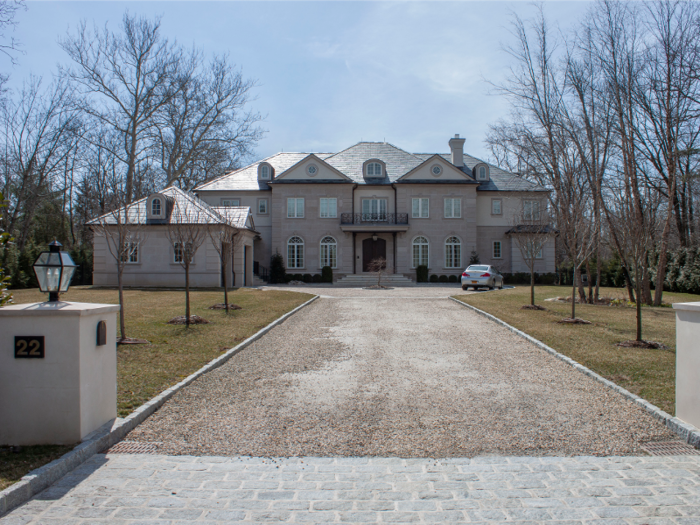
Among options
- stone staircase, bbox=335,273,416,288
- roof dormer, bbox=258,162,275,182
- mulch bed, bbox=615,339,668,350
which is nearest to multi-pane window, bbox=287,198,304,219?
roof dormer, bbox=258,162,275,182

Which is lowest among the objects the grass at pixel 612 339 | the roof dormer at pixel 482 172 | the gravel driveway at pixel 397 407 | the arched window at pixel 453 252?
the gravel driveway at pixel 397 407

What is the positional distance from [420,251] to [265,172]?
12858mm

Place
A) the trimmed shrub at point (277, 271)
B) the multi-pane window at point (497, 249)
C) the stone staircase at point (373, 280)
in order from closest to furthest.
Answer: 1. the stone staircase at point (373, 280)
2. the trimmed shrub at point (277, 271)
3. the multi-pane window at point (497, 249)

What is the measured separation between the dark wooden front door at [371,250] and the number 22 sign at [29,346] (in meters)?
30.3

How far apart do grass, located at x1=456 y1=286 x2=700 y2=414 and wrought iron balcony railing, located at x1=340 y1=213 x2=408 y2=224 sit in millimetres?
16700

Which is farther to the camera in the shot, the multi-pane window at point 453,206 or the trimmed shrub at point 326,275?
the multi-pane window at point 453,206

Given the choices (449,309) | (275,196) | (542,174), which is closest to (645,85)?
(542,174)

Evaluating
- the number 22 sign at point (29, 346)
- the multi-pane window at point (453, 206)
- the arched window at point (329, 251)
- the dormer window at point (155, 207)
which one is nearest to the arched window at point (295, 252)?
the arched window at point (329, 251)

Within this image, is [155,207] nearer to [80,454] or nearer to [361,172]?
[361,172]

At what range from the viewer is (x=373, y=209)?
112 feet

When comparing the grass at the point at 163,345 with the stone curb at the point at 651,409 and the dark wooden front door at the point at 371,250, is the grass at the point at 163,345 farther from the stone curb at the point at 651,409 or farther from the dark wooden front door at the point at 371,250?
the dark wooden front door at the point at 371,250

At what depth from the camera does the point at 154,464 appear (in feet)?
13.5

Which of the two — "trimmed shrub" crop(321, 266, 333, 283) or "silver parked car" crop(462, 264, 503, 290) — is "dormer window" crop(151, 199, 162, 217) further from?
"silver parked car" crop(462, 264, 503, 290)

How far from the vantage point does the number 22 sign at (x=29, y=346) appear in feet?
14.2
